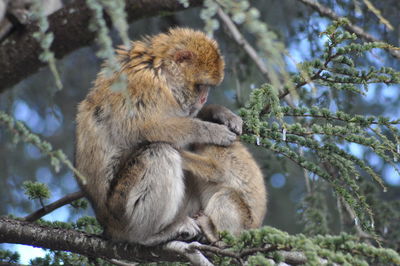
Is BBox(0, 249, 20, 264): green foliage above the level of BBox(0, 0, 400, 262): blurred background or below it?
below

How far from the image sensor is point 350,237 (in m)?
2.53

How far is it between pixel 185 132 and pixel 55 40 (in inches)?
71.4

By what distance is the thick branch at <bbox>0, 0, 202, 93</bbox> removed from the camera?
5172 millimetres

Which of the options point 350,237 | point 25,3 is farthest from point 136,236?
point 25,3

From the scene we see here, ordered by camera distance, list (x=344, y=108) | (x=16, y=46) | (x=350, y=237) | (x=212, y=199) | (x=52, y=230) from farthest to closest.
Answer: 1. (x=344, y=108)
2. (x=16, y=46)
3. (x=212, y=199)
4. (x=52, y=230)
5. (x=350, y=237)

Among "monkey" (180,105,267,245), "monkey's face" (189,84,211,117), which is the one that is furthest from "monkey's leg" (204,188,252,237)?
"monkey's face" (189,84,211,117)

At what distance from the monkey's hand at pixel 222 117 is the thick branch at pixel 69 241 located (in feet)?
3.33

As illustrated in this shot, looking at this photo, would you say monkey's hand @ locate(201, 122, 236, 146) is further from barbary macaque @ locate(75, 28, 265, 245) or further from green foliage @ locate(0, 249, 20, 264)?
green foliage @ locate(0, 249, 20, 264)

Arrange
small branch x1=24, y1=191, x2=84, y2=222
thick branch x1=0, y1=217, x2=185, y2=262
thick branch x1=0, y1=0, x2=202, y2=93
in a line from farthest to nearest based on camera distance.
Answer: thick branch x1=0, y1=0, x2=202, y2=93, small branch x1=24, y1=191, x2=84, y2=222, thick branch x1=0, y1=217, x2=185, y2=262

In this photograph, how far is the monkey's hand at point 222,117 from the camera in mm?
4214

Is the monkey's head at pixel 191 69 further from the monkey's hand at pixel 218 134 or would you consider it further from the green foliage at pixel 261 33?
the green foliage at pixel 261 33

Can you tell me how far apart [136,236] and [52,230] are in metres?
0.56

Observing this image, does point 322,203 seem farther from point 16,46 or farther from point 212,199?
point 16,46

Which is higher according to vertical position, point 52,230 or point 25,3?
point 25,3
